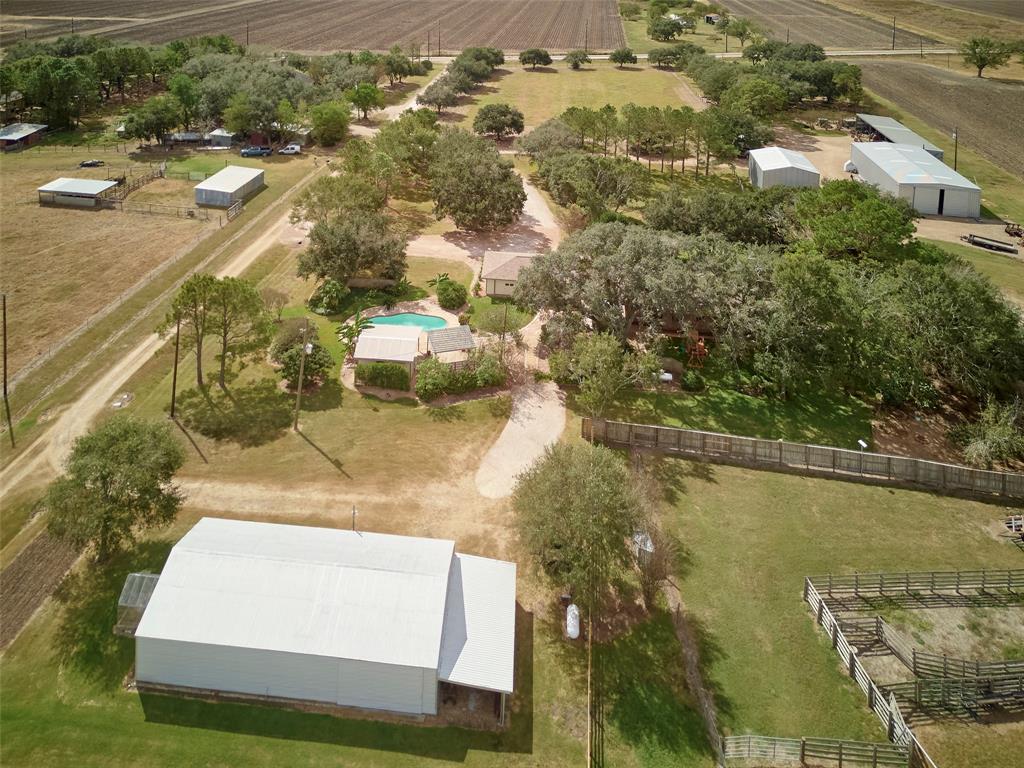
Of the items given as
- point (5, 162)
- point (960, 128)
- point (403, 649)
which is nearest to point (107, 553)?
point (403, 649)

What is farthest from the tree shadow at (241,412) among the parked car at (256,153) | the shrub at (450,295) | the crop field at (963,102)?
the crop field at (963,102)

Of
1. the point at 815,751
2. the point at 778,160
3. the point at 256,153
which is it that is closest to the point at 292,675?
the point at 815,751

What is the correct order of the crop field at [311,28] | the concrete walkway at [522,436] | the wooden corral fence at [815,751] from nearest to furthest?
the wooden corral fence at [815,751] < the concrete walkway at [522,436] < the crop field at [311,28]

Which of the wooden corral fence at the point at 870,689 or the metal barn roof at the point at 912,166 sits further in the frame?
the metal barn roof at the point at 912,166

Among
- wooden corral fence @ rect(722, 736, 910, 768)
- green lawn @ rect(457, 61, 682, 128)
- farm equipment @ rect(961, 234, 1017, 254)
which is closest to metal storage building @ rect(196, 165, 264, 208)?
green lawn @ rect(457, 61, 682, 128)

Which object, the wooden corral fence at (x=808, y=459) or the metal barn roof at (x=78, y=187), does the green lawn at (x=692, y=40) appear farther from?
the wooden corral fence at (x=808, y=459)

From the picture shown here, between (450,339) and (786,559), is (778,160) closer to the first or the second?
(450,339)
